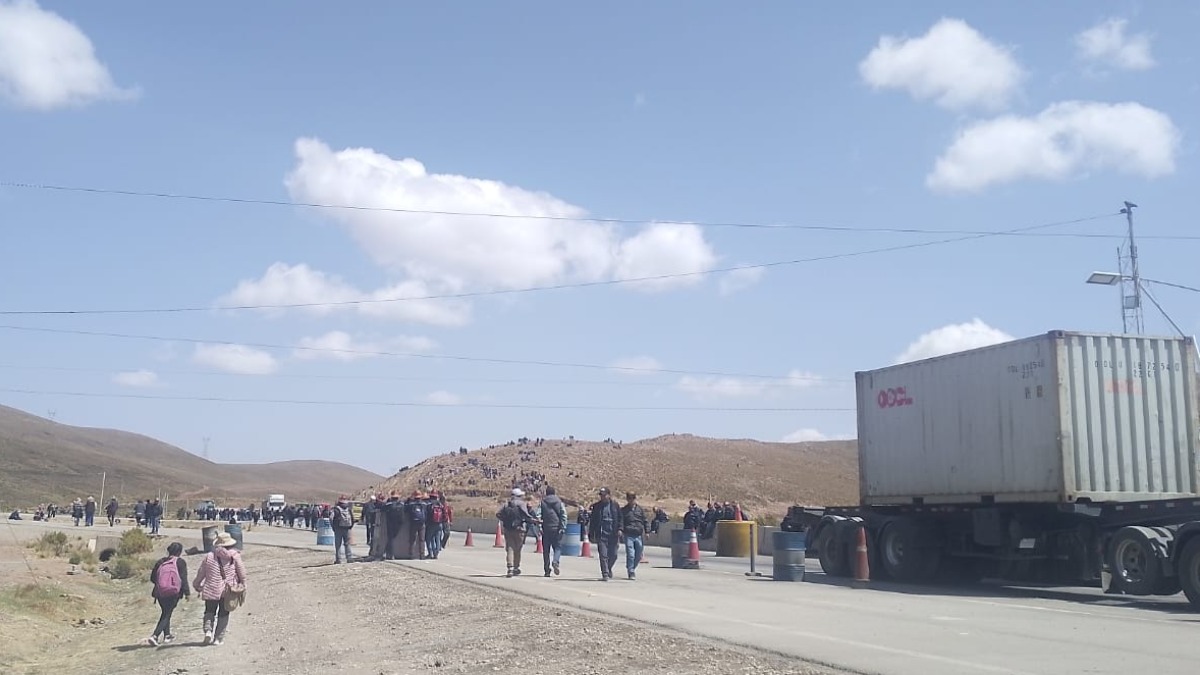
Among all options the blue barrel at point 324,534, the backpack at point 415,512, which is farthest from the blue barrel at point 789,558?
the blue barrel at point 324,534

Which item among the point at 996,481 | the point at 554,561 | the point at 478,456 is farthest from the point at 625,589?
the point at 478,456

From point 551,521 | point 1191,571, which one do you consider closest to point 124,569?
point 551,521

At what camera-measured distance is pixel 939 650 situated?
1123 cm

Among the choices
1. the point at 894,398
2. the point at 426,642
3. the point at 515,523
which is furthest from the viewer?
the point at 894,398

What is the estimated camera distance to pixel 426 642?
44.4 ft

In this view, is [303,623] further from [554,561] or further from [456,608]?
[554,561]

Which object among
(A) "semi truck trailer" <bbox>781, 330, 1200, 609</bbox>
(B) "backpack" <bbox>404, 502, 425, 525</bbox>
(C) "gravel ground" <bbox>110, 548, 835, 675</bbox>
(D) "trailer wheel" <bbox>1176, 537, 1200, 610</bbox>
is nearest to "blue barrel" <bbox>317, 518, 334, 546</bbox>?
(B) "backpack" <bbox>404, 502, 425, 525</bbox>

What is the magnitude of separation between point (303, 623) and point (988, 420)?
453 inches

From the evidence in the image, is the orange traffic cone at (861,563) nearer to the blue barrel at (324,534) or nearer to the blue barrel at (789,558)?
the blue barrel at (789,558)

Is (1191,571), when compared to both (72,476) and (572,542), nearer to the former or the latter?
(572,542)

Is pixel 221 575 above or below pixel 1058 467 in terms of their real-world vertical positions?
below

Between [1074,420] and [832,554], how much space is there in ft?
21.8

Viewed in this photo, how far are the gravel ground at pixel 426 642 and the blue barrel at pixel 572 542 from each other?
959 centimetres

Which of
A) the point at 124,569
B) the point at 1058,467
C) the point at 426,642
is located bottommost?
the point at 124,569
